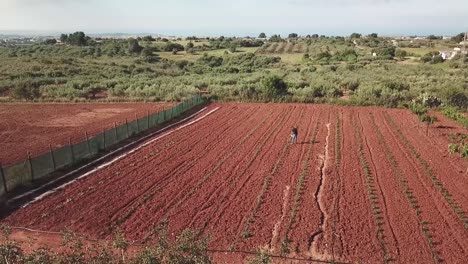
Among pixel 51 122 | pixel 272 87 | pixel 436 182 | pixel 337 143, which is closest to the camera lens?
pixel 436 182

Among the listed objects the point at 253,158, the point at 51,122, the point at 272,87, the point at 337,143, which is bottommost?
the point at 51,122

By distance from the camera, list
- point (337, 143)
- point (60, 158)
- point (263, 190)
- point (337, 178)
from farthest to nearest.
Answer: point (337, 143)
point (60, 158)
point (337, 178)
point (263, 190)

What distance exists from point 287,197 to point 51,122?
24142 millimetres

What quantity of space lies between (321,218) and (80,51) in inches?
3743

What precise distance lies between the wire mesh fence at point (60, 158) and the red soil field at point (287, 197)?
1722 mm

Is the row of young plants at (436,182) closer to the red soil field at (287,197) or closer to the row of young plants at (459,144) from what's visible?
the red soil field at (287,197)

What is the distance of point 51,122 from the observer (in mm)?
33719

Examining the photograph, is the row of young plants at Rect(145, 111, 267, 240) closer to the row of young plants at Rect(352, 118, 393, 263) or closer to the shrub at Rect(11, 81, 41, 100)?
the row of young plants at Rect(352, 118, 393, 263)

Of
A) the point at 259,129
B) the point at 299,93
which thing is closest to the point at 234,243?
the point at 259,129

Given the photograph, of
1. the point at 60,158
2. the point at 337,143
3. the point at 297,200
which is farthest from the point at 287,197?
the point at 60,158

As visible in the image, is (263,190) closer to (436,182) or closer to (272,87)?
(436,182)

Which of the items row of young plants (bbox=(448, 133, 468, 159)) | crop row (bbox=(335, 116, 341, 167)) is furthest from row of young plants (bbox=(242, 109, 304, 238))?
row of young plants (bbox=(448, 133, 468, 159))

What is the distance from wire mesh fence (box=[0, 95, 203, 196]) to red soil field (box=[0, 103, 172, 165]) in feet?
10.2

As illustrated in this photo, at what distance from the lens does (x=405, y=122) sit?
32.3 metres
